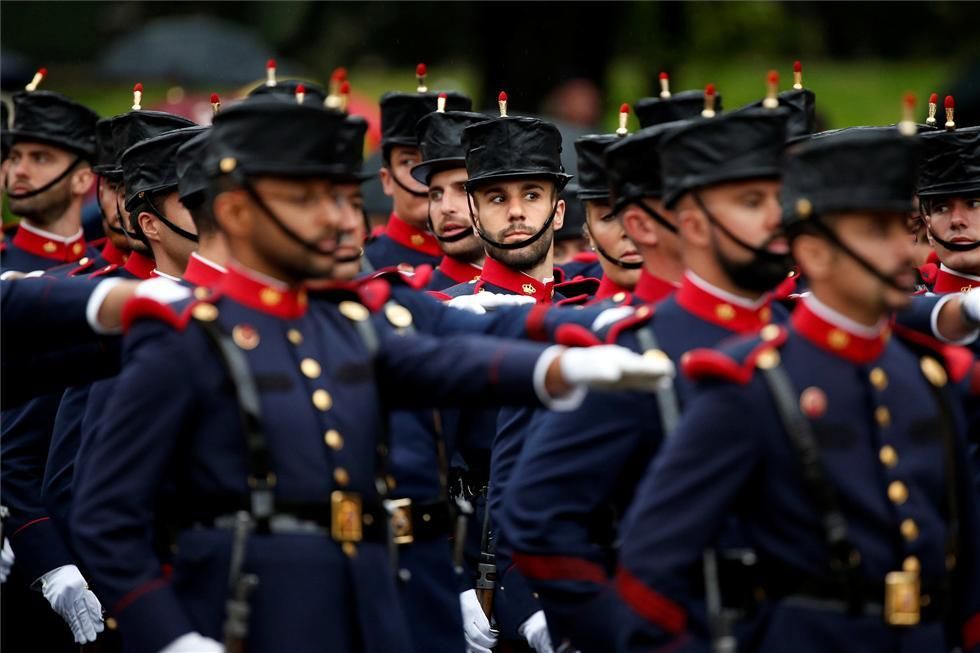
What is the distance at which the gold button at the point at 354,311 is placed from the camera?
5777 mm

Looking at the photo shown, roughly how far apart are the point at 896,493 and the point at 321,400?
150 cm

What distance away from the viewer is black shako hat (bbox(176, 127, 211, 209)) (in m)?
6.32

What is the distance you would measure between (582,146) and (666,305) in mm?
2926

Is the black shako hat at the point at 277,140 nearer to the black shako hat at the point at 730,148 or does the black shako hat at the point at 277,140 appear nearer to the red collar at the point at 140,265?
the black shako hat at the point at 730,148

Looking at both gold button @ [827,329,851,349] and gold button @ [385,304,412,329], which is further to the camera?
gold button @ [385,304,412,329]

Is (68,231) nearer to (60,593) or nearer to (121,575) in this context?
(60,593)

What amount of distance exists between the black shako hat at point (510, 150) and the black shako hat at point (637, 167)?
2.01m

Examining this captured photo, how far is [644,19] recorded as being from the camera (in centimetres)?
2234

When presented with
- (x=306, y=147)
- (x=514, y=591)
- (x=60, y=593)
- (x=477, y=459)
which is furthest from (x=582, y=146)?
(x=306, y=147)

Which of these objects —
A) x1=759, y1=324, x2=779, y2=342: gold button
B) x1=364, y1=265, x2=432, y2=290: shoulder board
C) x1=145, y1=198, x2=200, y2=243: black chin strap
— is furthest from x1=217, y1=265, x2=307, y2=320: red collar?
x1=145, y1=198, x2=200, y2=243: black chin strap

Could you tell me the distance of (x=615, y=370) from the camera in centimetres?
515

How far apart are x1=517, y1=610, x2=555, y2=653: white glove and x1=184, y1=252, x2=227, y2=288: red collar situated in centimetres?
210

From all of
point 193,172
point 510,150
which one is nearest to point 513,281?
point 510,150

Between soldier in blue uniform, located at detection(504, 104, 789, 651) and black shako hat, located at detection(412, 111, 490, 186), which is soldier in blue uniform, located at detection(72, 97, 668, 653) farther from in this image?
black shako hat, located at detection(412, 111, 490, 186)
